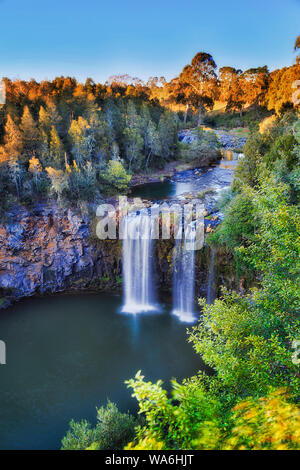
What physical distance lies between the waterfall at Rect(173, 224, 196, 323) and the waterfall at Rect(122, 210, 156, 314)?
210cm

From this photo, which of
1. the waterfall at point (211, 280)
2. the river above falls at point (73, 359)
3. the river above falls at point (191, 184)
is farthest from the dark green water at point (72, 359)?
the river above falls at point (191, 184)

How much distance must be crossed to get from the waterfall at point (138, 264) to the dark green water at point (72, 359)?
130cm

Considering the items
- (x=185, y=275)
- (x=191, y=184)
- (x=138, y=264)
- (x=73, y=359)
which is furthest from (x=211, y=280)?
(x=191, y=184)

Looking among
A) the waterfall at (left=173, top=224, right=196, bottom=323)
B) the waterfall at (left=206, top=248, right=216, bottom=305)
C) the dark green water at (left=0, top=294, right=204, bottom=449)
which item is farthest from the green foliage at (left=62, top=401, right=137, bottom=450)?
the waterfall at (left=206, top=248, right=216, bottom=305)

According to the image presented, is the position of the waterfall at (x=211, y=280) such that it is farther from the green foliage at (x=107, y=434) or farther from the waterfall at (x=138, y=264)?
the green foliage at (x=107, y=434)

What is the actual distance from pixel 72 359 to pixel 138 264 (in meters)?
8.20

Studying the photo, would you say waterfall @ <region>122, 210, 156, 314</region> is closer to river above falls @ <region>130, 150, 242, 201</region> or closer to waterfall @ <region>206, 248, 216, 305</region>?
waterfall @ <region>206, 248, 216, 305</region>

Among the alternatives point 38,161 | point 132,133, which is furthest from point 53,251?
point 132,133

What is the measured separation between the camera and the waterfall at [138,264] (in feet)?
65.4

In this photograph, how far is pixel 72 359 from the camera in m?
15.2

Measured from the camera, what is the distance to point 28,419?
11984mm

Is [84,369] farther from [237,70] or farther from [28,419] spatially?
[237,70]

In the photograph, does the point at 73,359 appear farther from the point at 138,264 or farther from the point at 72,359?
the point at 138,264

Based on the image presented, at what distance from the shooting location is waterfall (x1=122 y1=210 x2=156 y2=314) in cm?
1994
